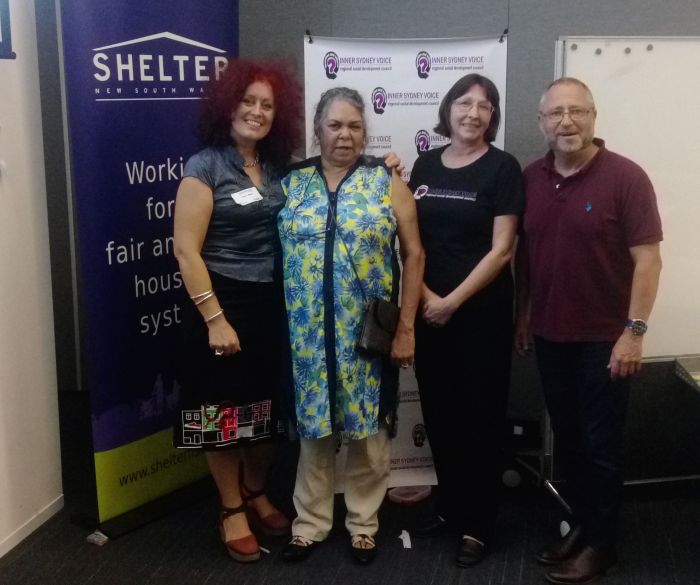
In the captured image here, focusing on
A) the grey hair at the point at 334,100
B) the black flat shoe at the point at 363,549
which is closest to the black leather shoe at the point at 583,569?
the black flat shoe at the point at 363,549

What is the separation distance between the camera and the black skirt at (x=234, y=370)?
2.49 meters

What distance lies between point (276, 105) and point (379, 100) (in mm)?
573

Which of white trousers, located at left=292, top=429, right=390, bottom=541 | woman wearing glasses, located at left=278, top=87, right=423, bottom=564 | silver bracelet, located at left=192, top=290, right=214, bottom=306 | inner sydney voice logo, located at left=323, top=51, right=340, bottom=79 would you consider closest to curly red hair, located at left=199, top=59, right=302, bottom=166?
woman wearing glasses, located at left=278, top=87, right=423, bottom=564

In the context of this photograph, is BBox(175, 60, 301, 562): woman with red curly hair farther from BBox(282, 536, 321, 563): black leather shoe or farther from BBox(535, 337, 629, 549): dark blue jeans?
BBox(535, 337, 629, 549): dark blue jeans

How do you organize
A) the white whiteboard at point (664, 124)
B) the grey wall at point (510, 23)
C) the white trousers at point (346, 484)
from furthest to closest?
1. the grey wall at point (510, 23)
2. the white whiteboard at point (664, 124)
3. the white trousers at point (346, 484)

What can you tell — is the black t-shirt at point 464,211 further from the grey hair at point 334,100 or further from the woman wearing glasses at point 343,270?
the grey hair at point 334,100

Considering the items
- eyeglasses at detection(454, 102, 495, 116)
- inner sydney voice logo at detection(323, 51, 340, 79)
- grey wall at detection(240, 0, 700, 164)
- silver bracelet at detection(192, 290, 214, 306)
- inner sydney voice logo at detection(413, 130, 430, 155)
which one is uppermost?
grey wall at detection(240, 0, 700, 164)

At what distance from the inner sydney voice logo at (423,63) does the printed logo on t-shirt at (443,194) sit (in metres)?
0.66

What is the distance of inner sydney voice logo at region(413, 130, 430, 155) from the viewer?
2.98m

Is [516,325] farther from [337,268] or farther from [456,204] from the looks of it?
[337,268]

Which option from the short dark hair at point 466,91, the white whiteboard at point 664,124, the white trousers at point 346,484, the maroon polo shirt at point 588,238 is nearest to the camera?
the maroon polo shirt at point 588,238

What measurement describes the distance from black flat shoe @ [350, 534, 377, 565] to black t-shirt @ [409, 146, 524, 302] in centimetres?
86

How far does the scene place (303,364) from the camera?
8.06ft

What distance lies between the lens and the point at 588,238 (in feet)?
7.44
